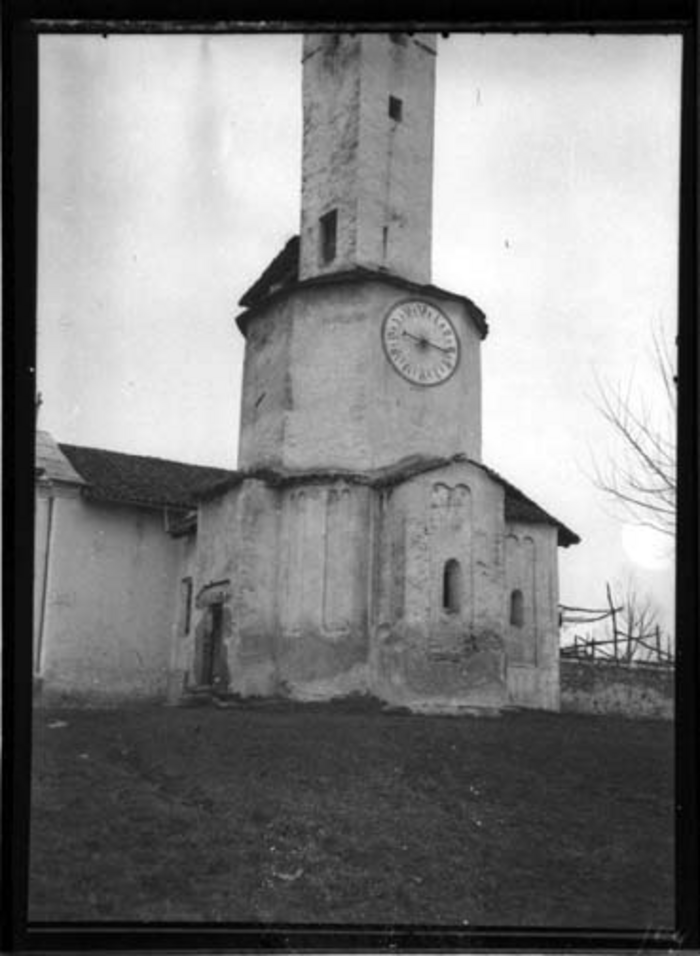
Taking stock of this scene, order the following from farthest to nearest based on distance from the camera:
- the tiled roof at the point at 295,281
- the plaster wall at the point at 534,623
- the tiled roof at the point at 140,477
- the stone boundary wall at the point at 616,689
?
1. the plaster wall at the point at 534,623
2. the tiled roof at the point at 295,281
3. the tiled roof at the point at 140,477
4. the stone boundary wall at the point at 616,689

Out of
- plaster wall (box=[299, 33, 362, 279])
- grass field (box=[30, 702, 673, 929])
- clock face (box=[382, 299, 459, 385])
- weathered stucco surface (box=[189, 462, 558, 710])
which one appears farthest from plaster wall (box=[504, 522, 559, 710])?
plaster wall (box=[299, 33, 362, 279])

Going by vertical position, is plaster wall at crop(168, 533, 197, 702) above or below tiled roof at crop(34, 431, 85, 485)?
below

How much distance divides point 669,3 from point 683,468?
8.41 feet

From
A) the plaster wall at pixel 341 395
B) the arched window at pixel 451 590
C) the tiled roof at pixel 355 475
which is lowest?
the arched window at pixel 451 590

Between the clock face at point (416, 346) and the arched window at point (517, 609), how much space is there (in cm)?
286

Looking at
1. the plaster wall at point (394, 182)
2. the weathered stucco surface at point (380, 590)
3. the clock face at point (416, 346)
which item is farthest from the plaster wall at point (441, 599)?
the plaster wall at point (394, 182)

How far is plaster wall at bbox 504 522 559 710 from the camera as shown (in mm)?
11242

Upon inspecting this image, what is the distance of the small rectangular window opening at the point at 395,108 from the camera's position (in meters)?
11.5

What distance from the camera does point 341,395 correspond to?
13.4m

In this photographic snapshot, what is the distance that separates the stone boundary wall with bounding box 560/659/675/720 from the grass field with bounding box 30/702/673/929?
0.20 m

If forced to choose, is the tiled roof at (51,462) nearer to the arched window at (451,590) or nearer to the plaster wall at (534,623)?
the arched window at (451,590)

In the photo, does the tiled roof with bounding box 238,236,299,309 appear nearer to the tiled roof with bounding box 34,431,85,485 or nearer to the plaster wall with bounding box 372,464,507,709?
the tiled roof with bounding box 34,431,85,485

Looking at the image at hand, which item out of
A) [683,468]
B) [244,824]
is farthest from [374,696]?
[683,468]

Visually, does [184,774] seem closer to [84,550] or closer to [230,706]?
[230,706]
